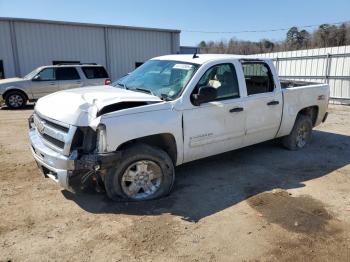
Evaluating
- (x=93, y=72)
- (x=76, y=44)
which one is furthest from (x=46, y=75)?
(x=76, y=44)

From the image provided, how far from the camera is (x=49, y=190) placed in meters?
4.87

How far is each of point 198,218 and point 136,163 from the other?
103 centimetres

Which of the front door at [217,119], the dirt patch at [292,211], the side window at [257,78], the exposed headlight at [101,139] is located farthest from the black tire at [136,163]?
the side window at [257,78]

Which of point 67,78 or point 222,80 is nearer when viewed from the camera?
point 222,80

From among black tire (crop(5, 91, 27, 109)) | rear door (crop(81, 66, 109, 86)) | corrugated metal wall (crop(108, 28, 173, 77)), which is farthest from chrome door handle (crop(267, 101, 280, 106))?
corrugated metal wall (crop(108, 28, 173, 77))

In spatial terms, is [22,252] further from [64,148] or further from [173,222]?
[173,222]

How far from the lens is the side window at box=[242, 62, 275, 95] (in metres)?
5.64

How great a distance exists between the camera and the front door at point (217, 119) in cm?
479

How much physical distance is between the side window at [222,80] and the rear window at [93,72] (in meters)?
11.3

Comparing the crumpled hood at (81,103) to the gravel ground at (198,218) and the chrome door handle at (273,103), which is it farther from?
the chrome door handle at (273,103)

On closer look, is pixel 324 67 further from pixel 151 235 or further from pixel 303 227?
pixel 151 235

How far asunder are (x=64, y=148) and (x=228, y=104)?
97.4 inches

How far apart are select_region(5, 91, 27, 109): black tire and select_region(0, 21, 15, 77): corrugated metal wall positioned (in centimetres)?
499

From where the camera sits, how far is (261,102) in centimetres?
572
